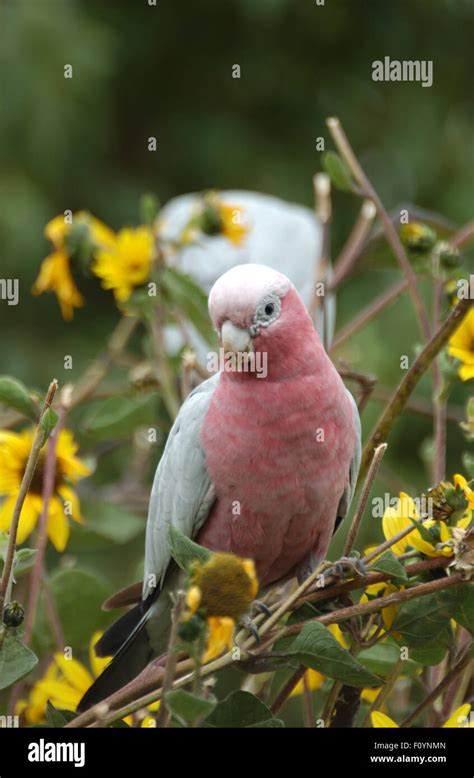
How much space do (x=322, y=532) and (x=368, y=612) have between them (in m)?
0.45

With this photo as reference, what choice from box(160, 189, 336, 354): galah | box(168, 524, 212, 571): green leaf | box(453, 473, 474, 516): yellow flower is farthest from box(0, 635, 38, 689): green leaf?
box(160, 189, 336, 354): galah

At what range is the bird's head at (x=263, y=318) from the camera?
1158 millimetres

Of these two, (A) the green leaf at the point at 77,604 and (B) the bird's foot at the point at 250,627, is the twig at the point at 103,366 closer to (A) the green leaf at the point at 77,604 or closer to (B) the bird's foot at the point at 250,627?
(A) the green leaf at the point at 77,604

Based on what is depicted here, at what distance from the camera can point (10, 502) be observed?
3.73ft

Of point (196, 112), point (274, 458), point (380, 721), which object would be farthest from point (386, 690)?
point (196, 112)

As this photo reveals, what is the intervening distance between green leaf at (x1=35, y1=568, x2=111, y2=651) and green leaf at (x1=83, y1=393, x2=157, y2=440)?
18cm

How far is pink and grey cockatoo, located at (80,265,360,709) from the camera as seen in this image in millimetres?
1191

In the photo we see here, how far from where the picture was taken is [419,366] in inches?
39.8

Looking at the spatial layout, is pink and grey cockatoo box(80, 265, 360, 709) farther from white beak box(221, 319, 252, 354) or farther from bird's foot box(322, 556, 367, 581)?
bird's foot box(322, 556, 367, 581)

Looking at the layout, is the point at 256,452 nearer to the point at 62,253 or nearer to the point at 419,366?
the point at 419,366

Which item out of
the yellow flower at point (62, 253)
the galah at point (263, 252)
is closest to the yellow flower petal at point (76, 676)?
the yellow flower at point (62, 253)

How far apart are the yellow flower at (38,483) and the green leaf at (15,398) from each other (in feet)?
0.32
